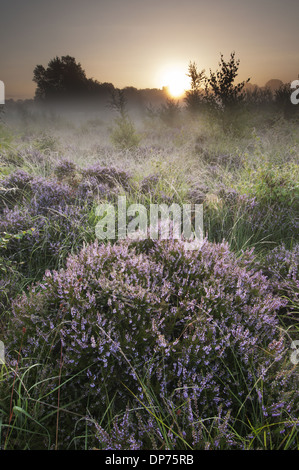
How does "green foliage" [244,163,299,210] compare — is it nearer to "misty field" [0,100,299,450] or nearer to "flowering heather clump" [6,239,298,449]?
"misty field" [0,100,299,450]

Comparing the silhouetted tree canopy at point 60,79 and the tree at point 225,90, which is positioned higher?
the silhouetted tree canopy at point 60,79

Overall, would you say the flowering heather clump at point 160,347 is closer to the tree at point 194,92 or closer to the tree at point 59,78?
the tree at point 194,92

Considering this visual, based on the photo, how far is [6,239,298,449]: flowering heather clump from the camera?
4.99ft

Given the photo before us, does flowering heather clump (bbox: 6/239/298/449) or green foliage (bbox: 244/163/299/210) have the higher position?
green foliage (bbox: 244/163/299/210)

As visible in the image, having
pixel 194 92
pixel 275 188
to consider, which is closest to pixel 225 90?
pixel 194 92

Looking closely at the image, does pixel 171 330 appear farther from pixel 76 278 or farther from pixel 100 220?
pixel 100 220

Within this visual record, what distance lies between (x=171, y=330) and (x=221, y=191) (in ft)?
11.8

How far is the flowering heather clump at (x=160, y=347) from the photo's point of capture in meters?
1.52

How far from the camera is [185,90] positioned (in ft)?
46.7

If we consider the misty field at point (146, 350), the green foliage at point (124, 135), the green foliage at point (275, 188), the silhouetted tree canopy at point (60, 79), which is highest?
the silhouetted tree canopy at point (60, 79)

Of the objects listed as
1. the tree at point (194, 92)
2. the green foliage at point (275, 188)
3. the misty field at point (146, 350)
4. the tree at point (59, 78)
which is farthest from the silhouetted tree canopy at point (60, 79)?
the misty field at point (146, 350)

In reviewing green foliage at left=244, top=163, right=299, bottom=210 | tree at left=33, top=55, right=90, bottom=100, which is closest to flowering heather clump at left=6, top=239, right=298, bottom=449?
green foliage at left=244, top=163, right=299, bottom=210

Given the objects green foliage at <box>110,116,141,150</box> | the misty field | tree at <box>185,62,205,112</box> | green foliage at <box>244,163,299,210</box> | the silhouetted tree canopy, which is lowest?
the misty field

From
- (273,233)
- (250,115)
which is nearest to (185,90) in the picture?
(250,115)
